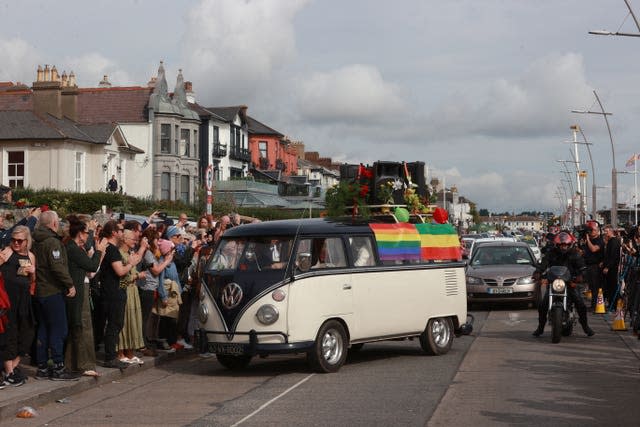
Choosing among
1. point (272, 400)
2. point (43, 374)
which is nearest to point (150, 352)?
point (43, 374)

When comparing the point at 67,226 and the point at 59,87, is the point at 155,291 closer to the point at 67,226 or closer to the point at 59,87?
the point at 67,226

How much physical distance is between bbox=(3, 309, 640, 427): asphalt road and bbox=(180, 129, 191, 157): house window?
171 ft

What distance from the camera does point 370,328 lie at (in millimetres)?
14586

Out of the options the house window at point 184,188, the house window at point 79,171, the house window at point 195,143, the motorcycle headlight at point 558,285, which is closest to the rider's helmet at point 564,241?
the motorcycle headlight at point 558,285

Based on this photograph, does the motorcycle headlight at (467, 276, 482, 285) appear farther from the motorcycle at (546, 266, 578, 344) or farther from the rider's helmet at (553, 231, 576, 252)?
the motorcycle at (546, 266, 578, 344)

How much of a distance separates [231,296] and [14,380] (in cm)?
297

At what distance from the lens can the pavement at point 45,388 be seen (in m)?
10.8

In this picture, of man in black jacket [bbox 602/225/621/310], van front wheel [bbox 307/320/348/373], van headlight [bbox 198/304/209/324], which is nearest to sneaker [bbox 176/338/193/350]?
van headlight [bbox 198/304/209/324]

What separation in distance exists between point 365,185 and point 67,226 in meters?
6.61

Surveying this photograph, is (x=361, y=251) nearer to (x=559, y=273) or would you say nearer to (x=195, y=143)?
(x=559, y=273)

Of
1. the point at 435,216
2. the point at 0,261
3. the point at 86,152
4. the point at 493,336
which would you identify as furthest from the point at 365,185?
the point at 86,152

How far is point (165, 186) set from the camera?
215ft

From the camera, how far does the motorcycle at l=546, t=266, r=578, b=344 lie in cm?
1736

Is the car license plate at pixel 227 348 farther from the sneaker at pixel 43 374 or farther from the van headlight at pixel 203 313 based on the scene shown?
the sneaker at pixel 43 374
